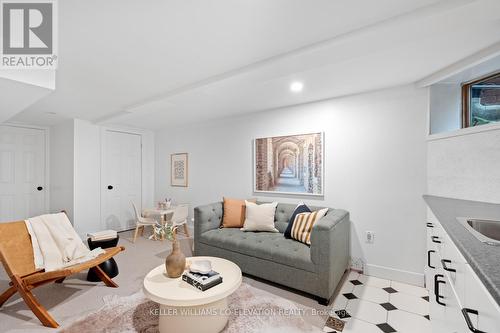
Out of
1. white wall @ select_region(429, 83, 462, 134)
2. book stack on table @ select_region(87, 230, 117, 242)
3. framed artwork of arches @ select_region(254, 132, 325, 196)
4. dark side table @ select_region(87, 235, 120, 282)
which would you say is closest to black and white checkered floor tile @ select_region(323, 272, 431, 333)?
framed artwork of arches @ select_region(254, 132, 325, 196)

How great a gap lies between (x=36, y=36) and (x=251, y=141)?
2.66 meters

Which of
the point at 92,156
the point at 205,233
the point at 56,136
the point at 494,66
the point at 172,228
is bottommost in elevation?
the point at 205,233

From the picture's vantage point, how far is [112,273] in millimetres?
2639

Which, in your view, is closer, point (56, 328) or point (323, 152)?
point (56, 328)

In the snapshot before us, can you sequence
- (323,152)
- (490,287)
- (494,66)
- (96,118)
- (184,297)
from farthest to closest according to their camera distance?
1. (96,118)
2. (323,152)
3. (494,66)
4. (184,297)
5. (490,287)

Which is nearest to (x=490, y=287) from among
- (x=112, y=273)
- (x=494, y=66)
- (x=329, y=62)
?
(x=329, y=62)

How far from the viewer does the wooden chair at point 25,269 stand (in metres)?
1.87

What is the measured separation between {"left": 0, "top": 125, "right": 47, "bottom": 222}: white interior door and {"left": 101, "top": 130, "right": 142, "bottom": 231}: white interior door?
1325mm

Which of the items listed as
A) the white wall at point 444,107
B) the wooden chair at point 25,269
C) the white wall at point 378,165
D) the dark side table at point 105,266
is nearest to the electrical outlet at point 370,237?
the white wall at point 378,165

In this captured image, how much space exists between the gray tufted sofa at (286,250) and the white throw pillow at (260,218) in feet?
0.28

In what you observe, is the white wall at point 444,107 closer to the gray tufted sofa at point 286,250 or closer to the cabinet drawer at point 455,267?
the gray tufted sofa at point 286,250

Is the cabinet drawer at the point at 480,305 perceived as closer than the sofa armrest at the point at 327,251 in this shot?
Yes

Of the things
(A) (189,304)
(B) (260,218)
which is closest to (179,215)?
(B) (260,218)

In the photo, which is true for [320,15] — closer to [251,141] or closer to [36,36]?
[36,36]
